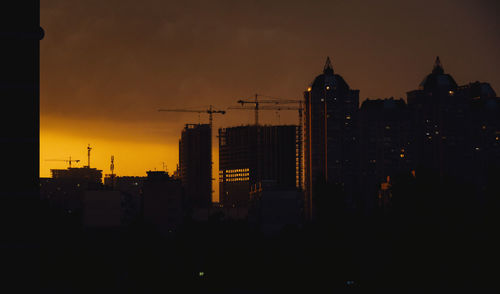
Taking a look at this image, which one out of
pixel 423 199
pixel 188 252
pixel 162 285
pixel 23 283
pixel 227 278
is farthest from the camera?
pixel 188 252

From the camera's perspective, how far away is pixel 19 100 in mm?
26750

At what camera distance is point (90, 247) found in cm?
16725

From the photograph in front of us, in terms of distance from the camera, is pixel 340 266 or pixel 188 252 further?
pixel 188 252

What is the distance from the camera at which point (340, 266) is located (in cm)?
12394

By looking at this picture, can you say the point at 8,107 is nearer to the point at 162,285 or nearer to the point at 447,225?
the point at 162,285

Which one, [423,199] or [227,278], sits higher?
[423,199]

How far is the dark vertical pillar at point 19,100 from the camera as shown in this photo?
1045 inches

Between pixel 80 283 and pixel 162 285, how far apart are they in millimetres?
11265

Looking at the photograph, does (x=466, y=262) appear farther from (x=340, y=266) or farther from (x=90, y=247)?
(x=90, y=247)

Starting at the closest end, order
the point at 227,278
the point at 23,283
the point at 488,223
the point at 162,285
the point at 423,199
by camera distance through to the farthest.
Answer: the point at 23,283 < the point at 162,285 < the point at 488,223 < the point at 227,278 < the point at 423,199

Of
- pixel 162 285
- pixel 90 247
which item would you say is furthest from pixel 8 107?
pixel 90 247

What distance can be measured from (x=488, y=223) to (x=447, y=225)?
1065 centimetres

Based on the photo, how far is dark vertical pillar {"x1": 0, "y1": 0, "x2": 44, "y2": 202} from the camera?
26.5 meters

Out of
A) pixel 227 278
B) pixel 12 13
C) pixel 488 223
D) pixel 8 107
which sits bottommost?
pixel 227 278
